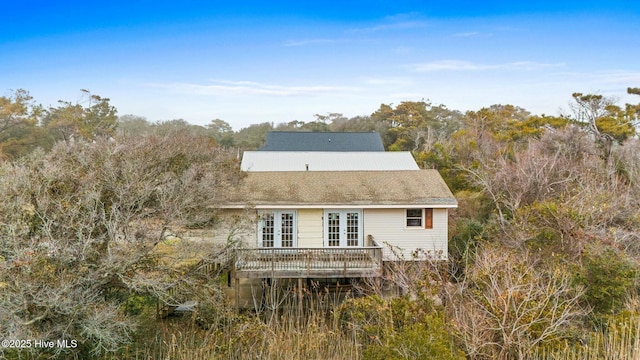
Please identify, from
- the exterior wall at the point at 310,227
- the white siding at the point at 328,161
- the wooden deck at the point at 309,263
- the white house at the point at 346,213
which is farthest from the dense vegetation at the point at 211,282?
the white siding at the point at 328,161

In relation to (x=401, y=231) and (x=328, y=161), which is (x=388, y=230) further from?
(x=328, y=161)

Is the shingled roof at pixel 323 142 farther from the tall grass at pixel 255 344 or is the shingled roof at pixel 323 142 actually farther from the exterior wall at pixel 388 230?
the tall grass at pixel 255 344

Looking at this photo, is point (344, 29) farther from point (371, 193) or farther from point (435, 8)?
point (371, 193)

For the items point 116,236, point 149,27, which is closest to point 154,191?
point 116,236

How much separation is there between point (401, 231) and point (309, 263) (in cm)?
403

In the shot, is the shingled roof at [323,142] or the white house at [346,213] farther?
the shingled roof at [323,142]

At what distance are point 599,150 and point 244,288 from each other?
22418 mm

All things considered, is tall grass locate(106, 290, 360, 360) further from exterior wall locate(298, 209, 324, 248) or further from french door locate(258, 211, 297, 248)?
exterior wall locate(298, 209, 324, 248)

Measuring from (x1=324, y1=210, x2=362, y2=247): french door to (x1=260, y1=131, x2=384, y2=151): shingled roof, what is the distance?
16720 millimetres

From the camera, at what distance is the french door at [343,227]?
13.9 m

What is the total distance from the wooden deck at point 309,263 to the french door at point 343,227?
1.71 m

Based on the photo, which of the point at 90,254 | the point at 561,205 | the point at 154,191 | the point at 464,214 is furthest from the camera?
the point at 464,214

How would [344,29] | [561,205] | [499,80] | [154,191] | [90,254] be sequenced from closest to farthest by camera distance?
1. [90,254]
2. [154,191]
3. [561,205]
4. [344,29]
5. [499,80]

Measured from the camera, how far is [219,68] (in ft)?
101
